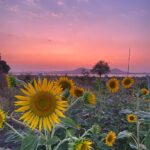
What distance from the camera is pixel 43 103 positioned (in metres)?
1.98

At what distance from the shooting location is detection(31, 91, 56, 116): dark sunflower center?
1974 mm

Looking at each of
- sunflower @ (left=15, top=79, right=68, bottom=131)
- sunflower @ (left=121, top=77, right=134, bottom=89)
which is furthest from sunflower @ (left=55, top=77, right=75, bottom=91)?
sunflower @ (left=121, top=77, right=134, bottom=89)

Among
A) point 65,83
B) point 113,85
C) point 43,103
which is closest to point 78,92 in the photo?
point 65,83

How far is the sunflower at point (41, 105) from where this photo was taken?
1.97 m

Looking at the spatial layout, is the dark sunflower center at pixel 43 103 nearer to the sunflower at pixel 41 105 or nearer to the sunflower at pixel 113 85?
the sunflower at pixel 41 105

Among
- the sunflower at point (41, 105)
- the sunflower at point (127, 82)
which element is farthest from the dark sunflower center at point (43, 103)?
the sunflower at point (127, 82)

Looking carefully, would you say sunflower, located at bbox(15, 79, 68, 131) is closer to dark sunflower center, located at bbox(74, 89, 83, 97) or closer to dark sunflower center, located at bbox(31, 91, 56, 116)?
dark sunflower center, located at bbox(31, 91, 56, 116)

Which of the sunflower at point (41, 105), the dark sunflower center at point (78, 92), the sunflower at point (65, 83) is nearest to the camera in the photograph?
the sunflower at point (41, 105)

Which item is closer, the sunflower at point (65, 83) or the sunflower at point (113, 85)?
the sunflower at point (65, 83)

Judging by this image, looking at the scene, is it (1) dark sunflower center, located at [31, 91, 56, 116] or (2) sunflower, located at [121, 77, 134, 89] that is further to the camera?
(2) sunflower, located at [121, 77, 134, 89]

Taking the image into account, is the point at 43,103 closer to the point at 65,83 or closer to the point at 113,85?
the point at 65,83

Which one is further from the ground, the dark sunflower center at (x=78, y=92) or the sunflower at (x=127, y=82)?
the sunflower at (x=127, y=82)

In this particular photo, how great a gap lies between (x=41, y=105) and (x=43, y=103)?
0.04 ft

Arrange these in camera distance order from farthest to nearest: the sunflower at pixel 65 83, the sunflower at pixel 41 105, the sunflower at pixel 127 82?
the sunflower at pixel 127 82 → the sunflower at pixel 65 83 → the sunflower at pixel 41 105
